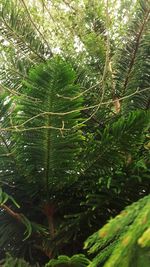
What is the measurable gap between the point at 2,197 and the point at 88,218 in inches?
10.9

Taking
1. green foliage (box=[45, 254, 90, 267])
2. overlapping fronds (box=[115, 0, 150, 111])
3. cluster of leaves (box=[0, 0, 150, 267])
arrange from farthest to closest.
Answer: overlapping fronds (box=[115, 0, 150, 111])
cluster of leaves (box=[0, 0, 150, 267])
green foliage (box=[45, 254, 90, 267])

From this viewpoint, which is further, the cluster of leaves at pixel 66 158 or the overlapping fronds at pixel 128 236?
the cluster of leaves at pixel 66 158

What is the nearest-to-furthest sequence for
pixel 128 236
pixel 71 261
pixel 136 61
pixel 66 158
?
1. pixel 128 236
2. pixel 71 261
3. pixel 66 158
4. pixel 136 61

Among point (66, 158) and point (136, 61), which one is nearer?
point (66, 158)

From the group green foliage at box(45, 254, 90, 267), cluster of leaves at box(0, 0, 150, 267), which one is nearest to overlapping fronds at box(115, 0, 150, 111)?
cluster of leaves at box(0, 0, 150, 267)

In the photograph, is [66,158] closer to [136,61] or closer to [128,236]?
[136,61]

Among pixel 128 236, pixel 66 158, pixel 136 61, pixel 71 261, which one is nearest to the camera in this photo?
pixel 128 236

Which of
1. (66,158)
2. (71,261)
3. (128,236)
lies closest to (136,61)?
(66,158)

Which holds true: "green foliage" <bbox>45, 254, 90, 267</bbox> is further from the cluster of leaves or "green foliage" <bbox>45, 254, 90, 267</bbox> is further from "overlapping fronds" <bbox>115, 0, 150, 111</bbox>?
"overlapping fronds" <bbox>115, 0, 150, 111</bbox>

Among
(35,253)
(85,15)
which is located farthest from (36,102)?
(85,15)

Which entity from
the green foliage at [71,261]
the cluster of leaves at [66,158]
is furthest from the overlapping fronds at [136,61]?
the green foliage at [71,261]

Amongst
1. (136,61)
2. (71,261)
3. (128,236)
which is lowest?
(71,261)

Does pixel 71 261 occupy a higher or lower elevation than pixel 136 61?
lower

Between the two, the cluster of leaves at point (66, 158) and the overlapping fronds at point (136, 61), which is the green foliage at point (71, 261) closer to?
the cluster of leaves at point (66, 158)
